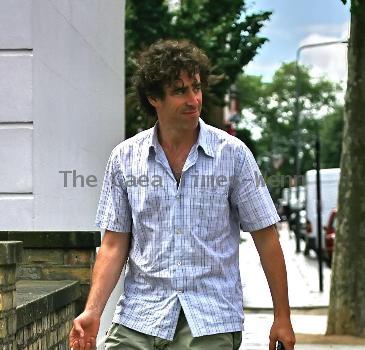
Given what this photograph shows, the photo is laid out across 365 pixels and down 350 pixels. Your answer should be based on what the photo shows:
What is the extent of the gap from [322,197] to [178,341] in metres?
25.5

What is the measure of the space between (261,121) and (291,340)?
108968mm

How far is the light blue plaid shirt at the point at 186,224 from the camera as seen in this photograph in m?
3.82

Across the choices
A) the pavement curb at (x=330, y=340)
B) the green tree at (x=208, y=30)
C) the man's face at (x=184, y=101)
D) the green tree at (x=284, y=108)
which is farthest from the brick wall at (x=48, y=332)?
the green tree at (x=284, y=108)

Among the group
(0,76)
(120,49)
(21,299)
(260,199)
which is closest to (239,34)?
(120,49)

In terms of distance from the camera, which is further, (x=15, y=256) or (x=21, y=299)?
(x=21, y=299)

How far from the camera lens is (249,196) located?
396 cm

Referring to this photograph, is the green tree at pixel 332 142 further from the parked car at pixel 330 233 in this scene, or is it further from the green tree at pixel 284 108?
the parked car at pixel 330 233

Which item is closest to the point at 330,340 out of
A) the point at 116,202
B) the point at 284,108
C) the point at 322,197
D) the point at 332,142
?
the point at 116,202

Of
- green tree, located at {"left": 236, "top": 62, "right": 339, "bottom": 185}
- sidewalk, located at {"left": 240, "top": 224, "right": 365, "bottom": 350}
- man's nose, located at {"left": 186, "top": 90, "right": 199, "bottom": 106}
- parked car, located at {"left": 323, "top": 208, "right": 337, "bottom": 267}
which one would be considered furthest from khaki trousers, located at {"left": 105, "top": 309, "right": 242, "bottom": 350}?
green tree, located at {"left": 236, "top": 62, "right": 339, "bottom": 185}

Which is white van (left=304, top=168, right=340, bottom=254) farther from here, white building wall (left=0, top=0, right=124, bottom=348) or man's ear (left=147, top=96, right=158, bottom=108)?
man's ear (left=147, top=96, right=158, bottom=108)

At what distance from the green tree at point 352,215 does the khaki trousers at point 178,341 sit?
8.06 meters

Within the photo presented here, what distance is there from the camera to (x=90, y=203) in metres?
9.70

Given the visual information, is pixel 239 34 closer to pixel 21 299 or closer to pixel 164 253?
pixel 21 299

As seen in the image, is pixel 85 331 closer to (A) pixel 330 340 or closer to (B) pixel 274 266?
(B) pixel 274 266
